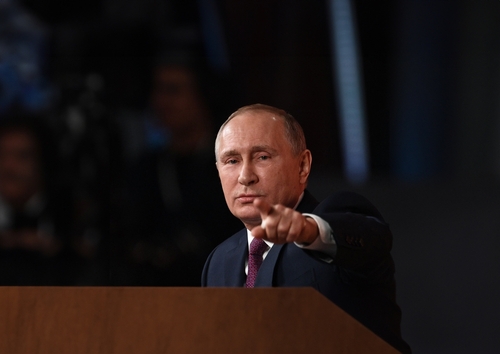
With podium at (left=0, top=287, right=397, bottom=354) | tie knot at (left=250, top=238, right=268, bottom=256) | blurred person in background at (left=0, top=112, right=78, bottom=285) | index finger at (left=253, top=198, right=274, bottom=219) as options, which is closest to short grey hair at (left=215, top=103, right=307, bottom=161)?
tie knot at (left=250, top=238, right=268, bottom=256)

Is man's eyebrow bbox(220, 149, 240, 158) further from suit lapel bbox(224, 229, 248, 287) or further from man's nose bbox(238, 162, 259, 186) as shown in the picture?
suit lapel bbox(224, 229, 248, 287)

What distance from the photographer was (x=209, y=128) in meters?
3.87

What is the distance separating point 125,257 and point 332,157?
1.18 metres

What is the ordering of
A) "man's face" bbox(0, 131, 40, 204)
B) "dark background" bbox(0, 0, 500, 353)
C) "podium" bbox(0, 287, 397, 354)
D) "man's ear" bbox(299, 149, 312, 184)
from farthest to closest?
"man's face" bbox(0, 131, 40, 204)
"dark background" bbox(0, 0, 500, 353)
"man's ear" bbox(299, 149, 312, 184)
"podium" bbox(0, 287, 397, 354)

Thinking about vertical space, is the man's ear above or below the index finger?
below

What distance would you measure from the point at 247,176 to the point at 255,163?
1.6 inches

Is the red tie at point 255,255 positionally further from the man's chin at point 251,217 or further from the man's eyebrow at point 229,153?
the man's eyebrow at point 229,153

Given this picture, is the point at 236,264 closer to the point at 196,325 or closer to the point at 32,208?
the point at 196,325

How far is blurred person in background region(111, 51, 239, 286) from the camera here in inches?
149

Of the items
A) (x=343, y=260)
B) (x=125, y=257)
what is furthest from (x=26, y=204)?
(x=343, y=260)

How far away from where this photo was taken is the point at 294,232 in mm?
1215

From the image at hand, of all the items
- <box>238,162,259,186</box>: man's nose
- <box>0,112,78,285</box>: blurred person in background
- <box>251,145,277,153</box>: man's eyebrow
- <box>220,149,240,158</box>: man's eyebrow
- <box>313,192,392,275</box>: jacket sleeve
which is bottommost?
<box>0,112,78,285</box>: blurred person in background

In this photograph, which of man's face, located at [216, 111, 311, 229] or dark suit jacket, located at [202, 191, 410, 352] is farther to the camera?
man's face, located at [216, 111, 311, 229]

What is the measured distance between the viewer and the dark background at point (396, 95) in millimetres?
3637
